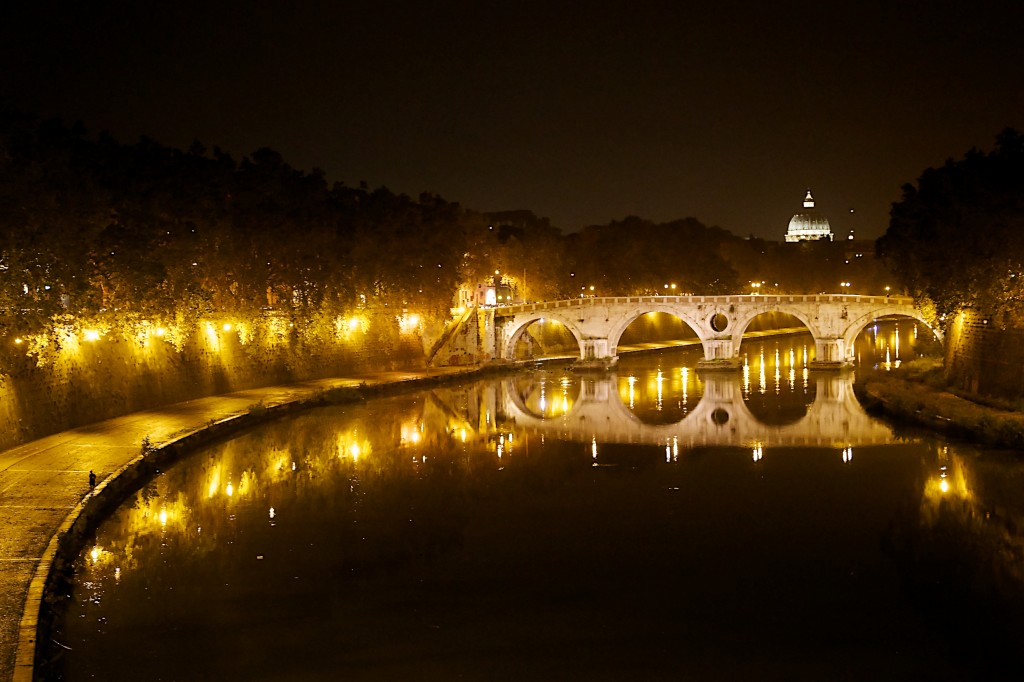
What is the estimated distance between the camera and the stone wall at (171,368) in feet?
76.5

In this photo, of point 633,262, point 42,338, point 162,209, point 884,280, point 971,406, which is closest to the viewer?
point 42,338

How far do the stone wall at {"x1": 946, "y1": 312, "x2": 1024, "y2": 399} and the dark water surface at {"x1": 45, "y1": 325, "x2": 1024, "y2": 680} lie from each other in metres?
3.69

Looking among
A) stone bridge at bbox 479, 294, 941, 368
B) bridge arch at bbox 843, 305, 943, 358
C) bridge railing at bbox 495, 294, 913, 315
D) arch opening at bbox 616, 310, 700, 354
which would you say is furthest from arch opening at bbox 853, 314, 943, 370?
arch opening at bbox 616, 310, 700, 354

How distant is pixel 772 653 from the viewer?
1238 centimetres

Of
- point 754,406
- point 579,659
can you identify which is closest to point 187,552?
point 579,659

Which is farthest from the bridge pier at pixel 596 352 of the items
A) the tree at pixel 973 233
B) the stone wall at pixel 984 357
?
the stone wall at pixel 984 357

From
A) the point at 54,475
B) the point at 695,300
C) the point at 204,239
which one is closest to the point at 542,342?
the point at 695,300

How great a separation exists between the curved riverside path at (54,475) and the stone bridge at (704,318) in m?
18.2

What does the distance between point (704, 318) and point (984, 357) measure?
21976 mm

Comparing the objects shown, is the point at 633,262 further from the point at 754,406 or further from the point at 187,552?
the point at 187,552

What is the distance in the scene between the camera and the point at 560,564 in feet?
52.1

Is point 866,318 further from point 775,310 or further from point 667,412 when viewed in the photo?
point 667,412

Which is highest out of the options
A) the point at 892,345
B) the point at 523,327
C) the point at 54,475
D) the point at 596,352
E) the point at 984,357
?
the point at 523,327

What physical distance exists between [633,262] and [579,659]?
61.4 meters
